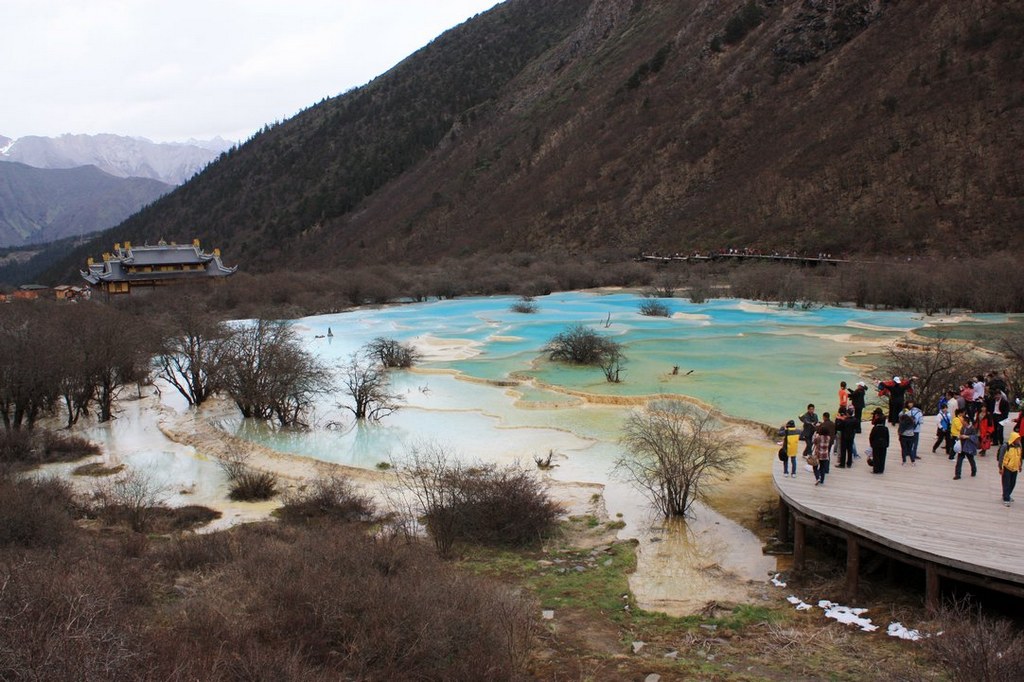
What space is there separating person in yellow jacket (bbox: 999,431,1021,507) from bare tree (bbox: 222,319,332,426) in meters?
15.9

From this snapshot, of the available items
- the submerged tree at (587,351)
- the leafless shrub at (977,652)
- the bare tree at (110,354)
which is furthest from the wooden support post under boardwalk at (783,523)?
the bare tree at (110,354)

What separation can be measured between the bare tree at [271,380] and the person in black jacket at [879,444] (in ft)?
46.8

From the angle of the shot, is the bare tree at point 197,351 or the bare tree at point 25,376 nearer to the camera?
the bare tree at point 25,376

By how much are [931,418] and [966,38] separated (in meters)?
49.6

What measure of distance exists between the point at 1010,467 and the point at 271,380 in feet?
55.2

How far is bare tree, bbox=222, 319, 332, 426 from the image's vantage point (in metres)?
20.2

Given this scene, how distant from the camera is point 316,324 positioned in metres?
41.3

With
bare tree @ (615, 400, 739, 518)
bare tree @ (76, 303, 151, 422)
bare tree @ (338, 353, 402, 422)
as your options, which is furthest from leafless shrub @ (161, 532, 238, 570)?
bare tree @ (76, 303, 151, 422)

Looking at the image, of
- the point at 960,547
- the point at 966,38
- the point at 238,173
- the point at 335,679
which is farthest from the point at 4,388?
the point at 238,173

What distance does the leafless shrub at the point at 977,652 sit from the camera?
5750 millimetres

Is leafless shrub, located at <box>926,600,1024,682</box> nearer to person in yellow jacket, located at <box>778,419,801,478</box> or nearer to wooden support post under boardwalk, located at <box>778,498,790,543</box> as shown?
wooden support post under boardwalk, located at <box>778,498,790,543</box>

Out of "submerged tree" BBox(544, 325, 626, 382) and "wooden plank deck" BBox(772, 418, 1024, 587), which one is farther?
"submerged tree" BBox(544, 325, 626, 382)

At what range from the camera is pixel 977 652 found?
6105 millimetres

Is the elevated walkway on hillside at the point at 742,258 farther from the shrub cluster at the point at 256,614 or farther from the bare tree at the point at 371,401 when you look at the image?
the shrub cluster at the point at 256,614
